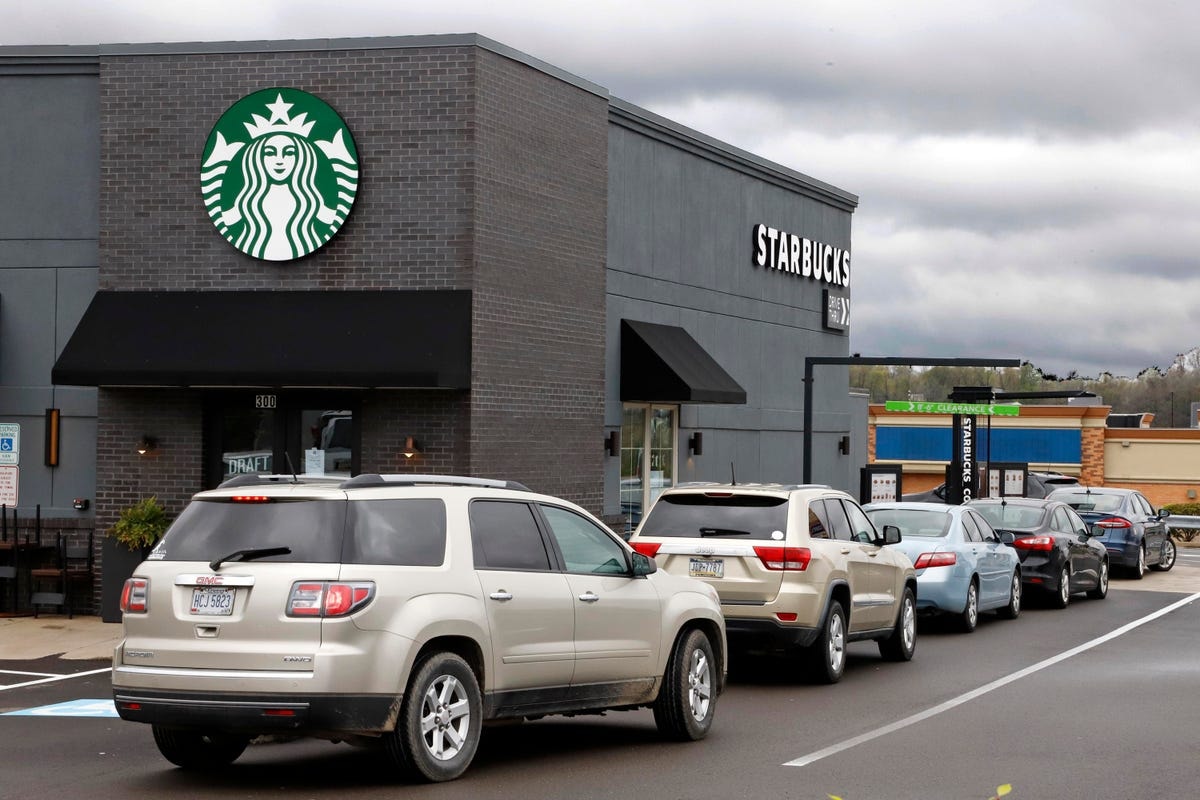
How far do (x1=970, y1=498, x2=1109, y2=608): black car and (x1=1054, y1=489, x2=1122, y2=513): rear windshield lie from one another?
418cm

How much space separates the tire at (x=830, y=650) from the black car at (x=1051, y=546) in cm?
853

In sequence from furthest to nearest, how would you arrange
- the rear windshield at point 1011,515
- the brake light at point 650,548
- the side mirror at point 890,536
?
the rear windshield at point 1011,515 < the side mirror at point 890,536 < the brake light at point 650,548

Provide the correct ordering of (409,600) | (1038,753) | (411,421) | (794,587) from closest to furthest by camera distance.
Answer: (409,600) → (1038,753) → (794,587) → (411,421)

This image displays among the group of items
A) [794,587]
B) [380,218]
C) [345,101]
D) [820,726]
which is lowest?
[820,726]

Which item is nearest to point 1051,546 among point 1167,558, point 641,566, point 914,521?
point 914,521

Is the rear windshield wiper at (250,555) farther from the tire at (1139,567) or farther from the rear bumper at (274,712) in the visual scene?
the tire at (1139,567)

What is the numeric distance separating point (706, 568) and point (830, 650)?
4.58ft

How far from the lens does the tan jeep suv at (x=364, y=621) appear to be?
28.0 ft

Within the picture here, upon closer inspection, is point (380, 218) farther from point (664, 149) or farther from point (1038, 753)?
point (1038, 753)

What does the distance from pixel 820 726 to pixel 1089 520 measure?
17.6 metres

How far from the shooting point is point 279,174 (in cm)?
1891

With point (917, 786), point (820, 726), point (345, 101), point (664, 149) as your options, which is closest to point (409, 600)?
point (917, 786)

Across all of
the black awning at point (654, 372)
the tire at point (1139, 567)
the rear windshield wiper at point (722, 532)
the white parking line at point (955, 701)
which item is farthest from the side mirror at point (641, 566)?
the tire at point (1139, 567)

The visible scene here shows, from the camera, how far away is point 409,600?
8.86 m
